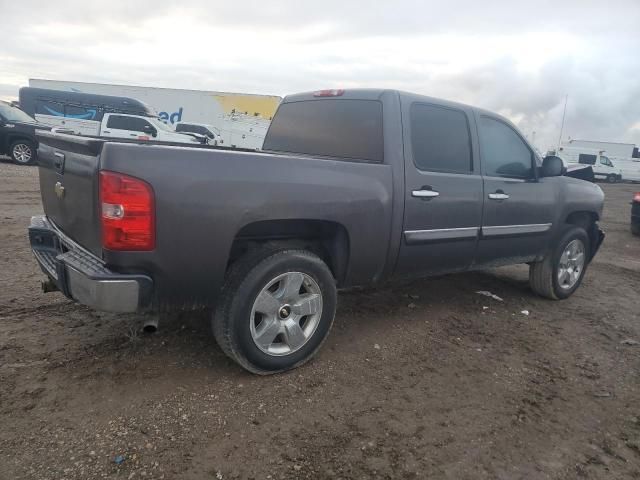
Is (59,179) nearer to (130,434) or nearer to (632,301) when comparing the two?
(130,434)

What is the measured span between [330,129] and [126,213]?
2.00 m

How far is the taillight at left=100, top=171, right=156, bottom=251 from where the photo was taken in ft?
7.94

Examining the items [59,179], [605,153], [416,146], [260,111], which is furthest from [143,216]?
[605,153]

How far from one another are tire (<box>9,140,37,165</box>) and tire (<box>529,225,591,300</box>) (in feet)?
47.6

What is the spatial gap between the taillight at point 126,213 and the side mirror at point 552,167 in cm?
381

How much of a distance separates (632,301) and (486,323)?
222cm

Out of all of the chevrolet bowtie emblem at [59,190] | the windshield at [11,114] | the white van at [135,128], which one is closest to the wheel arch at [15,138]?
the windshield at [11,114]

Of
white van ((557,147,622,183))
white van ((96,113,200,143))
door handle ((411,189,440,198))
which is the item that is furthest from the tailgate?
white van ((557,147,622,183))

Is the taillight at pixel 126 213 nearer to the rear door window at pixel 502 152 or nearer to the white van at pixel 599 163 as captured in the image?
the rear door window at pixel 502 152

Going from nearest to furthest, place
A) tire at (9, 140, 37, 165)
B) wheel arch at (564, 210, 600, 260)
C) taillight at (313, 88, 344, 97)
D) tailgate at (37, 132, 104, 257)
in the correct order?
tailgate at (37, 132, 104, 257), taillight at (313, 88, 344, 97), wheel arch at (564, 210, 600, 260), tire at (9, 140, 37, 165)

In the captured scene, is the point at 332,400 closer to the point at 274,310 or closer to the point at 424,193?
the point at 274,310

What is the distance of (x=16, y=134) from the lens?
14.3m

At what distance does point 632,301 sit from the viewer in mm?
5430

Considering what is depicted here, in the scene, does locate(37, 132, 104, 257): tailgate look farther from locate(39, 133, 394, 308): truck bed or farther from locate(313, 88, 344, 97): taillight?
locate(313, 88, 344, 97): taillight
